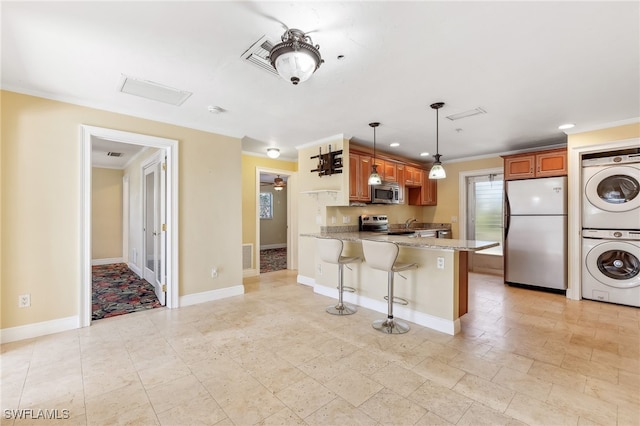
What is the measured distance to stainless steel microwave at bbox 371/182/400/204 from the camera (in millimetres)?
5006

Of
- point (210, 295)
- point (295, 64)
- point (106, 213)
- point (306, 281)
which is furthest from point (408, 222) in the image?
point (106, 213)

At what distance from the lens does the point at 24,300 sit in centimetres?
288

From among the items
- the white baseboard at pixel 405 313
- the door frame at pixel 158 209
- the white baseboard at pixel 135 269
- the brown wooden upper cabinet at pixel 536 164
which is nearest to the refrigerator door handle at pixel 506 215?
the brown wooden upper cabinet at pixel 536 164

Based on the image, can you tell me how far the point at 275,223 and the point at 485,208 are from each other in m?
7.00

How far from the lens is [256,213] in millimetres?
5816

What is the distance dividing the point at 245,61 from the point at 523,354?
11.6 feet

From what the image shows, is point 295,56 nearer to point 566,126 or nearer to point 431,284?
point 431,284

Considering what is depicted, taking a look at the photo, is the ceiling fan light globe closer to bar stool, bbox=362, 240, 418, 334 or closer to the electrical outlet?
bar stool, bbox=362, 240, 418, 334

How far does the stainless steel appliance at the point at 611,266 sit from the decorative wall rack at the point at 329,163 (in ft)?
12.3

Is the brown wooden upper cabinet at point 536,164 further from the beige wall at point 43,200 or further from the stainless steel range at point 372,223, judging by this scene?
the beige wall at point 43,200

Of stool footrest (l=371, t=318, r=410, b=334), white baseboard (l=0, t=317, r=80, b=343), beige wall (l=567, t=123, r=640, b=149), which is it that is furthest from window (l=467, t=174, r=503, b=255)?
white baseboard (l=0, t=317, r=80, b=343)

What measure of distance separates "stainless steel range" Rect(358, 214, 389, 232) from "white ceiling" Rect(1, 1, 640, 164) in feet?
6.37

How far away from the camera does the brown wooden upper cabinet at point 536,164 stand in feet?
14.5

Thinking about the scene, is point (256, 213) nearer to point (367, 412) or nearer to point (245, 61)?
point (245, 61)
